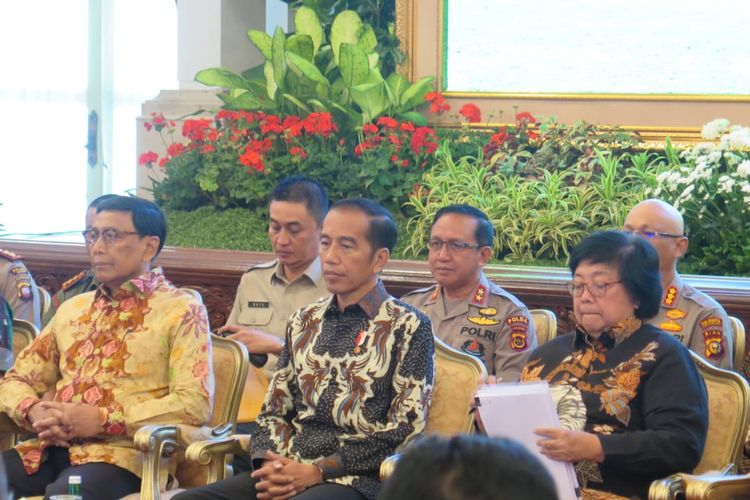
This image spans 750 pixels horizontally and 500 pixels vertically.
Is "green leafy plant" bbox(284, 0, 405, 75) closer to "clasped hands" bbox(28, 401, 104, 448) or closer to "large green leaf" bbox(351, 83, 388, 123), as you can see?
"large green leaf" bbox(351, 83, 388, 123)

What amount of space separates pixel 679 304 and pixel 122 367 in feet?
6.13

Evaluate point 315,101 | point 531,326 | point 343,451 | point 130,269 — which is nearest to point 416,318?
point 343,451

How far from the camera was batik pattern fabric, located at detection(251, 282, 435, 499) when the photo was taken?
10.7 feet

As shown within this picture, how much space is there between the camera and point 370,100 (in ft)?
24.7

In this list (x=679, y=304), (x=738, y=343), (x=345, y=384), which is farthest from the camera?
(x=679, y=304)

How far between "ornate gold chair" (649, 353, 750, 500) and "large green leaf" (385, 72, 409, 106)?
4.70 meters

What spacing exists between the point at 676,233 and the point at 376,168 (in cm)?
325

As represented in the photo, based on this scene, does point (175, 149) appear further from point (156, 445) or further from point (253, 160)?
point (156, 445)

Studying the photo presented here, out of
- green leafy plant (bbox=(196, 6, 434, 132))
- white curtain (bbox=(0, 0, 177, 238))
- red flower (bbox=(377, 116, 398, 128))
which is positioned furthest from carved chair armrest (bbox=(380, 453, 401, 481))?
white curtain (bbox=(0, 0, 177, 238))

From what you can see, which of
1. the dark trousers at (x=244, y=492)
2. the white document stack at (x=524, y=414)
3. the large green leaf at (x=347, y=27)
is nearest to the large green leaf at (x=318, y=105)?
the large green leaf at (x=347, y=27)

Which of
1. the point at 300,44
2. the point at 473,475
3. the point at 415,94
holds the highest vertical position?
the point at 300,44

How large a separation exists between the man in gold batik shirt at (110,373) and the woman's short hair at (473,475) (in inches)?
90.3

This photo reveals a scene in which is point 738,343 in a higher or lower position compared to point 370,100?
lower

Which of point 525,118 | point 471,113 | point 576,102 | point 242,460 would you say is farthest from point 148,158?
point 242,460
